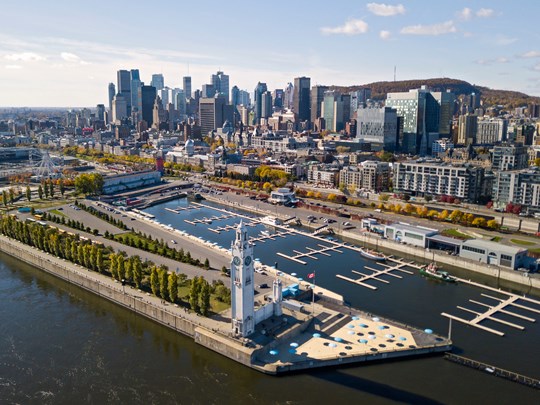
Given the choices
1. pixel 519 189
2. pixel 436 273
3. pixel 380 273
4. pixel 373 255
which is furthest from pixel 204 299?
pixel 519 189

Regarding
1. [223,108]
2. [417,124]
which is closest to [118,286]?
[417,124]

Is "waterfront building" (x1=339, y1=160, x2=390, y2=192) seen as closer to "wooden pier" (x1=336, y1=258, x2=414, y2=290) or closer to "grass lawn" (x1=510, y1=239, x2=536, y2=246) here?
"grass lawn" (x1=510, y1=239, x2=536, y2=246)

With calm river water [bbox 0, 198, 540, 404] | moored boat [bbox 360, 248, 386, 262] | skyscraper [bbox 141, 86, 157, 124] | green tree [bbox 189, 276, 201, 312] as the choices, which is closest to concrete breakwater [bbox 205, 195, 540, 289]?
moored boat [bbox 360, 248, 386, 262]

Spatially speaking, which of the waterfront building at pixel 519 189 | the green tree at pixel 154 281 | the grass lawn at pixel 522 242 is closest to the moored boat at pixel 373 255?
the grass lawn at pixel 522 242

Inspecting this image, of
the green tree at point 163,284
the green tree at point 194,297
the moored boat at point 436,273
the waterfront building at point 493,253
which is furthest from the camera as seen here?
the waterfront building at point 493,253

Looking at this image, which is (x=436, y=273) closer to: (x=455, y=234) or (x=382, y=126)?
(x=455, y=234)

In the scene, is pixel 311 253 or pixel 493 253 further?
pixel 311 253

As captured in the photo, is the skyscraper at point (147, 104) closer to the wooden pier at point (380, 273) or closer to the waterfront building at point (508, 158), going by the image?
the waterfront building at point (508, 158)
